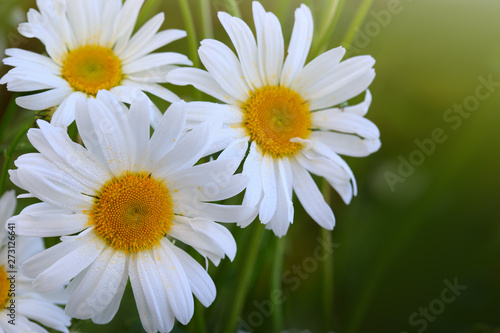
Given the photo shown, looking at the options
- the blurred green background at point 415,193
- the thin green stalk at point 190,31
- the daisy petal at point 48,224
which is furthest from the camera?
the blurred green background at point 415,193

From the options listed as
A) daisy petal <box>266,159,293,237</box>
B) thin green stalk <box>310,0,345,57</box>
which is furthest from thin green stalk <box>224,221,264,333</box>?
thin green stalk <box>310,0,345,57</box>

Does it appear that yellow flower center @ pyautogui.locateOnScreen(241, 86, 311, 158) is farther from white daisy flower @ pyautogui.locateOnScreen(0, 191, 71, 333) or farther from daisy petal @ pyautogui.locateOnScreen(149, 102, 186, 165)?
white daisy flower @ pyautogui.locateOnScreen(0, 191, 71, 333)

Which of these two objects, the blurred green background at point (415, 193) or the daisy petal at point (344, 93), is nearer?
the daisy petal at point (344, 93)

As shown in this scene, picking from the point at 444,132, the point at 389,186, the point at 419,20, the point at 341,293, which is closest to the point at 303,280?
the point at 341,293

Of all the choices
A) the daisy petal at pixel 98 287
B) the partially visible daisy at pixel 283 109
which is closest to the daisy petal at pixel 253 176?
the partially visible daisy at pixel 283 109

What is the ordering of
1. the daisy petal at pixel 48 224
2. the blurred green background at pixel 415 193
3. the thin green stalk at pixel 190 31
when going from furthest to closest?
the blurred green background at pixel 415 193 < the thin green stalk at pixel 190 31 < the daisy petal at pixel 48 224

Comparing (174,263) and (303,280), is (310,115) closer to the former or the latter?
(174,263)

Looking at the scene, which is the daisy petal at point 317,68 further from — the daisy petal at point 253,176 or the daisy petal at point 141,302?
the daisy petal at point 141,302
